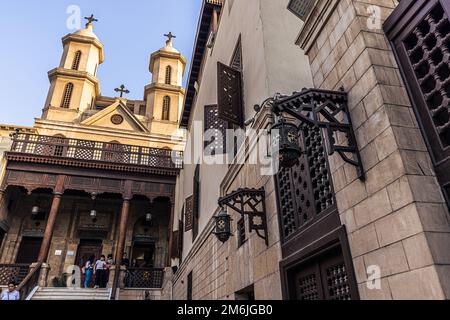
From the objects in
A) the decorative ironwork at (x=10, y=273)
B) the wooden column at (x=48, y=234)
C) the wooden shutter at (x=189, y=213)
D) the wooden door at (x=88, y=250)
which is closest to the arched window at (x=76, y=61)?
the wooden column at (x=48, y=234)

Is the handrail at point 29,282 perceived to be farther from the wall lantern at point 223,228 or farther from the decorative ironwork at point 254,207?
the decorative ironwork at point 254,207

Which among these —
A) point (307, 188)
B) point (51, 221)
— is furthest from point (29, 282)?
point (307, 188)

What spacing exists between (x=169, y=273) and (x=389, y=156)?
1423 centimetres

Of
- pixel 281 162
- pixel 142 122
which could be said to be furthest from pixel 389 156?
pixel 142 122

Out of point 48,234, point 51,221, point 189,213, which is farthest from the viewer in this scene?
point 51,221

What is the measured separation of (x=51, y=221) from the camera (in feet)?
48.9

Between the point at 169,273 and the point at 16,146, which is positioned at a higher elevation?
the point at 16,146

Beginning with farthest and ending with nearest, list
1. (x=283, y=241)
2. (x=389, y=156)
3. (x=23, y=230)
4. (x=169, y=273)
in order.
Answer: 1. (x=23, y=230)
2. (x=169, y=273)
3. (x=283, y=241)
4. (x=389, y=156)

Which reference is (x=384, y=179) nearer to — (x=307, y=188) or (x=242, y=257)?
(x=307, y=188)

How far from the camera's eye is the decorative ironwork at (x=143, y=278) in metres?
14.6

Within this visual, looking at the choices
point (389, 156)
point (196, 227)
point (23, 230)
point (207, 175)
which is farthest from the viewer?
point (23, 230)

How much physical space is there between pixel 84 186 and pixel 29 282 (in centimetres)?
511

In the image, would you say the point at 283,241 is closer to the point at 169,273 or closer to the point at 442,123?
the point at 442,123

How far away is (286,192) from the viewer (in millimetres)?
5000
